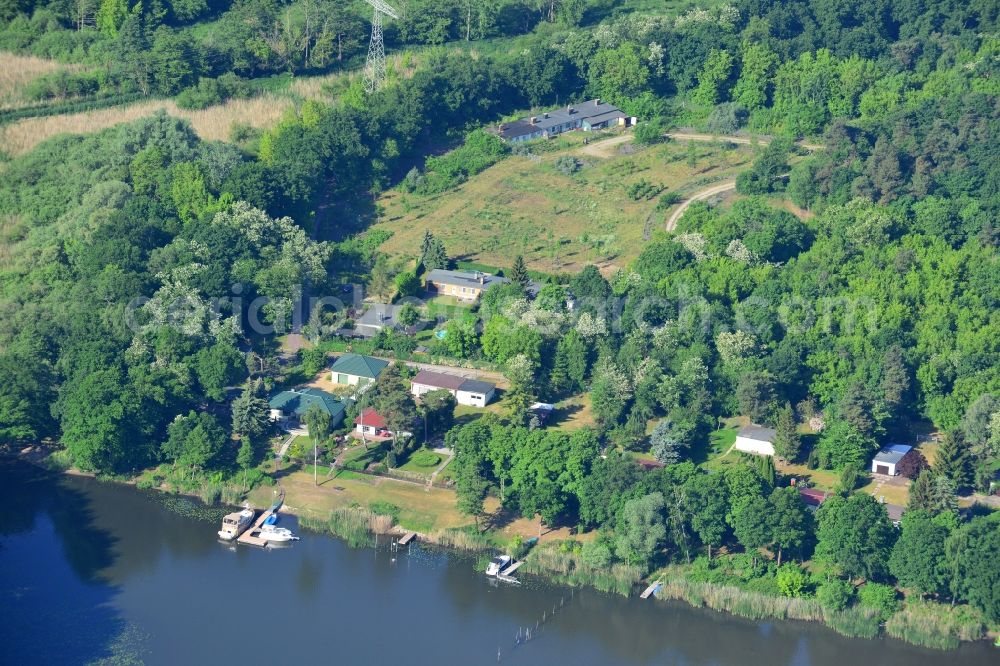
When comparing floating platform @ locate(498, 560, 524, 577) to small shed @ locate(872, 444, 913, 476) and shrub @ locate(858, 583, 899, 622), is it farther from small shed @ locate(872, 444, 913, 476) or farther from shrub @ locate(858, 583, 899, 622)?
small shed @ locate(872, 444, 913, 476)

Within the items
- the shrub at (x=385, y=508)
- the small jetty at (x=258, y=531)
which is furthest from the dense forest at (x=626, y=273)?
the shrub at (x=385, y=508)

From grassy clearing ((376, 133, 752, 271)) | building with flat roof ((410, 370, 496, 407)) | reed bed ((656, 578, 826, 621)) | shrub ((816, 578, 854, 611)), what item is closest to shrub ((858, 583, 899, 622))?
shrub ((816, 578, 854, 611))

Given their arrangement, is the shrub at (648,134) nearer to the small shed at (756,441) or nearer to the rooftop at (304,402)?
the small shed at (756,441)

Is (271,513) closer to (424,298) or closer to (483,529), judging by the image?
(483,529)

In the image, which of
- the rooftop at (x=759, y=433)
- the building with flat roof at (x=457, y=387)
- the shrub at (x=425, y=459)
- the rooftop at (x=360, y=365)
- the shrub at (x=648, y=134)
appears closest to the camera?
the rooftop at (x=759, y=433)

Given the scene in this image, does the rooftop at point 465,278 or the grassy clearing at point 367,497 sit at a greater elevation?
the rooftop at point 465,278

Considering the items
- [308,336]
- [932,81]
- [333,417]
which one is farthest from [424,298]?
[932,81]

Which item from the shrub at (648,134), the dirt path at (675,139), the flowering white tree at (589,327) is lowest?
the flowering white tree at (589,327)
